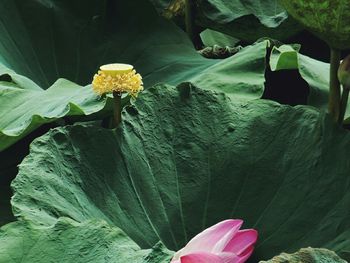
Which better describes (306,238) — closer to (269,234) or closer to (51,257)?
(269,234)

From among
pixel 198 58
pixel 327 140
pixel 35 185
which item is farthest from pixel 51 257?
pixel 198 58

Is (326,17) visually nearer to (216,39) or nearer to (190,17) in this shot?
(190,17)

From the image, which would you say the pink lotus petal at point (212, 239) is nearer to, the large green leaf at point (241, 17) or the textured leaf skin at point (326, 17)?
the textured leaf skin at point (326, 17)

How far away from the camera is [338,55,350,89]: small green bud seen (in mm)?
1331

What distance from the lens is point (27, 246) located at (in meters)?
1.04

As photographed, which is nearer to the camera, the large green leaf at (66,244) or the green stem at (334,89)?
the large green leaf at (66,244)

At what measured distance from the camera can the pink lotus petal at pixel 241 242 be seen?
1146 mm

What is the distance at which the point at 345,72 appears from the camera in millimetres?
1340

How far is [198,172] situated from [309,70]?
1.61 feet

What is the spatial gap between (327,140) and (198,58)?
68 cm

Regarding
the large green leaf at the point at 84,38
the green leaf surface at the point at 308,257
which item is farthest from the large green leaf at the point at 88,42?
the green leaf surface at the point at 308,257

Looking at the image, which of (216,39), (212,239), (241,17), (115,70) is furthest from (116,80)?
(216,39)

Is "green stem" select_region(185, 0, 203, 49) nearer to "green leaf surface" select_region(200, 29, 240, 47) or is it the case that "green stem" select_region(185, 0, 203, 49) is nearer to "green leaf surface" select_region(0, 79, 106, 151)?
"green leaf surface" select_region(200, 29, 240, 47)

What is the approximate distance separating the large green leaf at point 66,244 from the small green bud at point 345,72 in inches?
20.6
